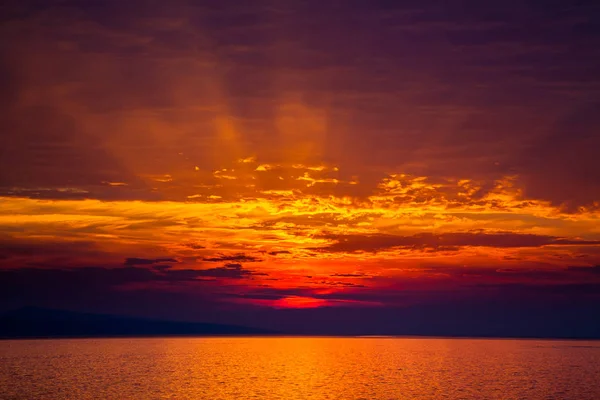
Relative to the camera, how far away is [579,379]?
121 m

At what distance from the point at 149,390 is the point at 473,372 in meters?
68.7

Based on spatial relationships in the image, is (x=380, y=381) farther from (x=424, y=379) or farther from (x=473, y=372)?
(x=473, y=372)

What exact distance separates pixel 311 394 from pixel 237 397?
33.9 feet

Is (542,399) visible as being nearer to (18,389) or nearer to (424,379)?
(424,379)

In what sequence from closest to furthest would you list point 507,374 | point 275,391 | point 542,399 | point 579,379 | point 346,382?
point 542,399 < point 275,391 < point 346,382 < point 579,379 < point 507,374

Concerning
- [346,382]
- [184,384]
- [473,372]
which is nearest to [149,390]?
[184,384]

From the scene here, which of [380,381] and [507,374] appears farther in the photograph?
[507,374]

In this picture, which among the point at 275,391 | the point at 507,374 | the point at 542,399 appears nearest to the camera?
the point at 542,399

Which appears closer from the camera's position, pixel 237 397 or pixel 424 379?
pixel 237 397

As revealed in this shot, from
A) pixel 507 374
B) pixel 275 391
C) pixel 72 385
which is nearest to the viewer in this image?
pixel 275 391

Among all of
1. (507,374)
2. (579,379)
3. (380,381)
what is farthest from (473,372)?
(380,381)

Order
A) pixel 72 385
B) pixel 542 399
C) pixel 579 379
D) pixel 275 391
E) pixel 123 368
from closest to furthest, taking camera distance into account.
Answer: pixel 542 399 < pixel 275 391 < pixel 72 385 < pixel 579 379 < pixel 123 368

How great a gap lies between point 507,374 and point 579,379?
15190 mm

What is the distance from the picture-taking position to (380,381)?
11469cm
